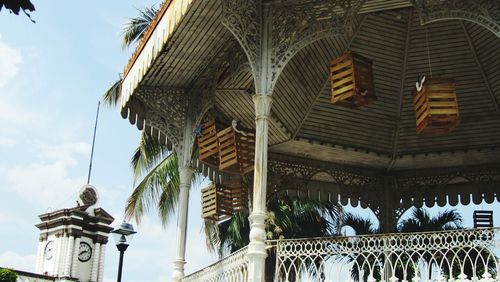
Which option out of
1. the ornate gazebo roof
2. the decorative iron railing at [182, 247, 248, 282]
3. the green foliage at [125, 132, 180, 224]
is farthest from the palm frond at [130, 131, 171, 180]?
the decorative iron railing at [182, 247, 248, 282]

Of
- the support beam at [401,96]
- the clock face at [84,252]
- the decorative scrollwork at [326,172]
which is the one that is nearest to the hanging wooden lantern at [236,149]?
the decorative scrollwork at [326,172]

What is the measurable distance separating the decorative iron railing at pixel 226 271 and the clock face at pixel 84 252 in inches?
985

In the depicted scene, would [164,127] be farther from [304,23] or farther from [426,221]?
[426,221]

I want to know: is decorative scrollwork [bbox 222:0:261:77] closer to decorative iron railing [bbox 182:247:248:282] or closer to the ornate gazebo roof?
the ornate gazebo roof

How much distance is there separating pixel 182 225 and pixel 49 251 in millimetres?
25201

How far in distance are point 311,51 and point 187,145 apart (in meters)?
3.17

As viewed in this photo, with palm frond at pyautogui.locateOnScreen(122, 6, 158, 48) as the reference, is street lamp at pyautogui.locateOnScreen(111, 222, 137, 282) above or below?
below

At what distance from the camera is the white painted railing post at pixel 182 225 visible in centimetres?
1398

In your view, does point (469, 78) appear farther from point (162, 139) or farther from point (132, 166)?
point (132, 166)

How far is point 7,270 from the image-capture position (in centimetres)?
2706

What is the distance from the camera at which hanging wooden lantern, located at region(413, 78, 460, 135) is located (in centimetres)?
1271

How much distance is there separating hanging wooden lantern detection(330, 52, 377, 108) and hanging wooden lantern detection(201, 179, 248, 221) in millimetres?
3915

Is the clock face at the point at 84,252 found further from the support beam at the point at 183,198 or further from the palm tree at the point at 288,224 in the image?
the support beam at the point at 183,198

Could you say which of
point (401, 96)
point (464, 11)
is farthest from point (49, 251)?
point (464, 11)
